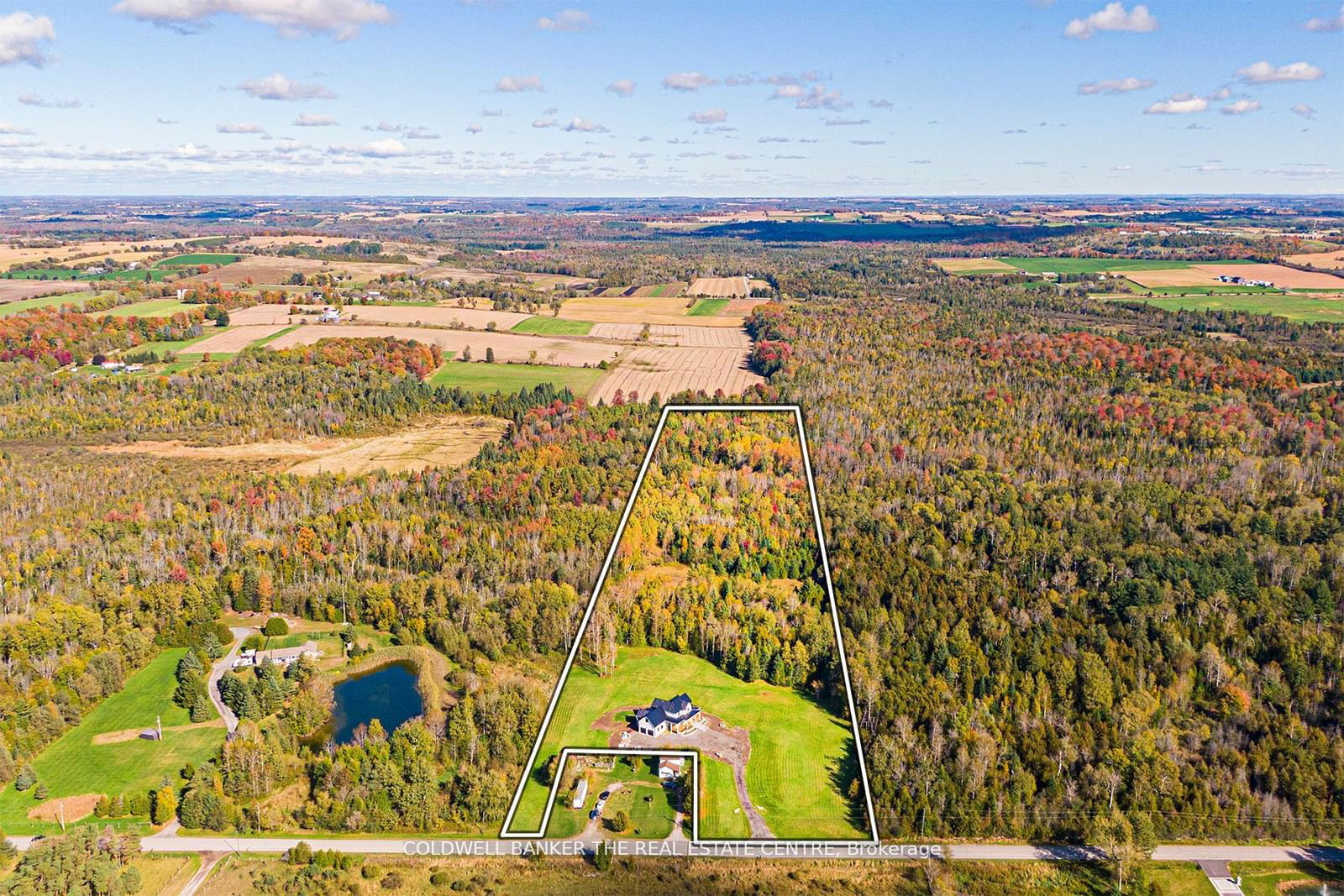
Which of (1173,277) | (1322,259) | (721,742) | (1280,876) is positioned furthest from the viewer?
(1322,259)

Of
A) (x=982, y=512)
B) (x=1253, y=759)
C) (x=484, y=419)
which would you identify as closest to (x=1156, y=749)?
(x=1253, y=759)

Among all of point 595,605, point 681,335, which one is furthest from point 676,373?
point 595,605

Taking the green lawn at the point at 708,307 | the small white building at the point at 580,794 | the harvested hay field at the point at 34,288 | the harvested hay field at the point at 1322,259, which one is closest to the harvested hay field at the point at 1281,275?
the harvested hay field at the point at 1322,259

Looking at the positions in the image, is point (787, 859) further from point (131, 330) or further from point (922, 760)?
point (131, 330)

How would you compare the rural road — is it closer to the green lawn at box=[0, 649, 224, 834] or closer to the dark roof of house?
the green lawn at box=[0, 649, 224, 834]

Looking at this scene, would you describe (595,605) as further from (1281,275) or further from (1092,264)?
(1092,264)

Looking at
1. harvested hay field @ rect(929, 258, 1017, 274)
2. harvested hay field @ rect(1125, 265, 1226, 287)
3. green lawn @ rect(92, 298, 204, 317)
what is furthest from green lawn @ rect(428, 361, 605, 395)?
harvested hay field @ rect(1125, 265, 1226, 287)

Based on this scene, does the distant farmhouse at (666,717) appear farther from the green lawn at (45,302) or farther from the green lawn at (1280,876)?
the green lawn at (45,302)
